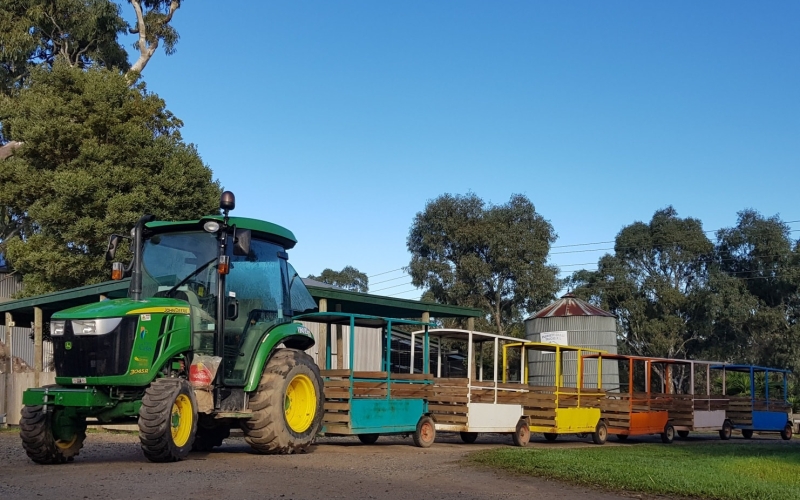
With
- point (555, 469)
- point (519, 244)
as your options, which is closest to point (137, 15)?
point (519, 244)

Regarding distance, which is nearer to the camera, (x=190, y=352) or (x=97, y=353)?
(x=97, y=353)

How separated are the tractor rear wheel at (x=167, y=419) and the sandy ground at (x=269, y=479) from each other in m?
0.20

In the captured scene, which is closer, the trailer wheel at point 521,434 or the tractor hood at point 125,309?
the tractor hood at point 125,309

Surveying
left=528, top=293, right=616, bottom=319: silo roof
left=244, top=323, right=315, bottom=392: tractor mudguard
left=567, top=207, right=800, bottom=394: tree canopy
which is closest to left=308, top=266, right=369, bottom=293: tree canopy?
left=567, top=207, right=800, bottom=394: tree canopy

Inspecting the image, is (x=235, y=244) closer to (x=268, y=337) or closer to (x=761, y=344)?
(x=268, y=337)

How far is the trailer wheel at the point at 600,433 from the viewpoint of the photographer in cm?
2145

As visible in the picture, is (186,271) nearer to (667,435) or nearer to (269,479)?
(269,479)

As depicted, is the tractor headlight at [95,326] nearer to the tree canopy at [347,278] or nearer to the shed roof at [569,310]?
the shed roof at [569,310]

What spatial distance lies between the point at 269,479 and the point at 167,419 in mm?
1734

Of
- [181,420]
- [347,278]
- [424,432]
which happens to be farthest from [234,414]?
[347,278]

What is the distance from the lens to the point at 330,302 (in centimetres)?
2411

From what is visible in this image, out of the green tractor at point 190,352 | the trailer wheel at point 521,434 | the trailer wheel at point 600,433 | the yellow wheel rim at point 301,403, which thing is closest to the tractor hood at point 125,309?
the green tractor at point 190,352

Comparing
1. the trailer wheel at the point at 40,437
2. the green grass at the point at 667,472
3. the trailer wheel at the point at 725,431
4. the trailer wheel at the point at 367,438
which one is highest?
the trailer wheel at the point at 40,437

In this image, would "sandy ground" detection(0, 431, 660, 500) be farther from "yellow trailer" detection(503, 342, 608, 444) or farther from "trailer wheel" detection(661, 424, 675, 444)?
"trailer wheel" detection(661, 424, 675, 444)
